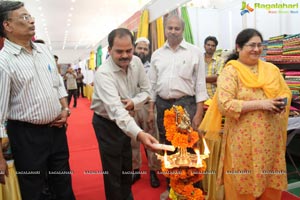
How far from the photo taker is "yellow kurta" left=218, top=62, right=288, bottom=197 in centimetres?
178

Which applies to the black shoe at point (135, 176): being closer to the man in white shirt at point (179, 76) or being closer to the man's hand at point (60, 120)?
the man in white shirt at point (179, 76)

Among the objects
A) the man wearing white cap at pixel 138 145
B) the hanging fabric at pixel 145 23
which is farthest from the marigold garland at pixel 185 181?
the hanging fabric at pixel 145 23

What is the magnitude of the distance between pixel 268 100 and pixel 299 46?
1.54m

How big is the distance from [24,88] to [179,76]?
123cm

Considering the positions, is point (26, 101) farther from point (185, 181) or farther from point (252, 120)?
point (252, 120)

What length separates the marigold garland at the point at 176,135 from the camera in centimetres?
105

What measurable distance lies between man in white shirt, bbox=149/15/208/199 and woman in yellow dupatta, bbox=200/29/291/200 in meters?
0.45

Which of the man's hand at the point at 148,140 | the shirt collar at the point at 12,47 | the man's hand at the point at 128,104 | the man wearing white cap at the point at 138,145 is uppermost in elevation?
the shirt collar at the point at 12,47

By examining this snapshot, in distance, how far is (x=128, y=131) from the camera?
1.44m

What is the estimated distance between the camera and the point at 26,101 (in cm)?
163

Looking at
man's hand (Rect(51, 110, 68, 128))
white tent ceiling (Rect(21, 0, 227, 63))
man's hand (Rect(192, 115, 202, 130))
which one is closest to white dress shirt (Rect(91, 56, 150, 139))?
man's hand (Rect(51, 110, 68, 128))

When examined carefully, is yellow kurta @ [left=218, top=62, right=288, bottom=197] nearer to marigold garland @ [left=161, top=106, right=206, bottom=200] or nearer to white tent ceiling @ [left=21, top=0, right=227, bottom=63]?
marigold garland @ [left=161, top=106, right=206, bottom=200]

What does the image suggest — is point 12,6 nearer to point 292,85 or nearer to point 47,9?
point 292,85

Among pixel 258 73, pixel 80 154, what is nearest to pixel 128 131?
pixel 258 73
